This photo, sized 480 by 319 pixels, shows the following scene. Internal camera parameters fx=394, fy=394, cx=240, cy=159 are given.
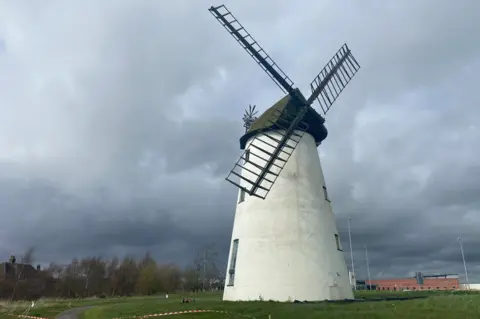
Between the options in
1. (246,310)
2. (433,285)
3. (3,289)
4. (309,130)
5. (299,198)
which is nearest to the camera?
(246,310)

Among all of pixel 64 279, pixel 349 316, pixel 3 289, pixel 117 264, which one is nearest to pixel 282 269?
pixel 349 316

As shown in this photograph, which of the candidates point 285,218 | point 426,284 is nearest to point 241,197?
point 285,218

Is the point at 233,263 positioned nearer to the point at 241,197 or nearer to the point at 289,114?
the point at 241,197

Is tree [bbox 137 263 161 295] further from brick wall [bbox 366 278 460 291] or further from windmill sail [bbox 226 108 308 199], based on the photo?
windmill sail [bbox 226 108 308 199]

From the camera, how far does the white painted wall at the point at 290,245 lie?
1925cm

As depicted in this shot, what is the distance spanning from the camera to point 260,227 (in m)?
20.5

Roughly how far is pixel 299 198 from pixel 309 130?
4.60 meters

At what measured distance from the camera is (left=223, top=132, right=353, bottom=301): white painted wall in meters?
19.2

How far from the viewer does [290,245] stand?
1977cm

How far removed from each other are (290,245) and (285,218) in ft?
4.64

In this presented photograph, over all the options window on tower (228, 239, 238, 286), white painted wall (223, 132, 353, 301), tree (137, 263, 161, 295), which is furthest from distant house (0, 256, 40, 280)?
white painted wall (223, 132, 353, 301)

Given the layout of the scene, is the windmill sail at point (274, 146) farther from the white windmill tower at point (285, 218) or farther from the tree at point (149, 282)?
the tree at point (149, 282)

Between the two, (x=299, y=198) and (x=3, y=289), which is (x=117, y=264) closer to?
(x=3, y=289)

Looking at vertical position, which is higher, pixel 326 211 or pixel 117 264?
pixel 117 264
